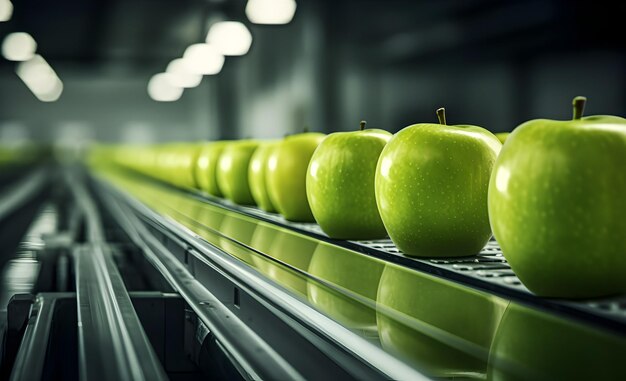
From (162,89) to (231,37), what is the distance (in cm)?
502

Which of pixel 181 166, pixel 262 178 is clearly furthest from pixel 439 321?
pixel 181 166

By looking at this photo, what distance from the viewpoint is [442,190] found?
29.5 inches

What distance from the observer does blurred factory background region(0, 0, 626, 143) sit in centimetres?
170

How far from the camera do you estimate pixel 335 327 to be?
0.50 m

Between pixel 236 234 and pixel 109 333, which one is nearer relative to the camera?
pixel 109 333

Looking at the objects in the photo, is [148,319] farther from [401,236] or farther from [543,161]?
[543,161]

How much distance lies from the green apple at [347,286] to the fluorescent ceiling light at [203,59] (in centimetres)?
429

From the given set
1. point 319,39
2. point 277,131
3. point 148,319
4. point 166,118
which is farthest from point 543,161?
point 166,118

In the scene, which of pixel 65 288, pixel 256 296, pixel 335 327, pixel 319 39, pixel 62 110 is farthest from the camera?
pixel 62 110

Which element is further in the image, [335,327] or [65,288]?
[65,288]

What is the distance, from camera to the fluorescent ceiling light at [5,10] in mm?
5155

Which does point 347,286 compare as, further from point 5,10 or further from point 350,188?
point 5,10

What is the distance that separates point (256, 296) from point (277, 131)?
3248 mm

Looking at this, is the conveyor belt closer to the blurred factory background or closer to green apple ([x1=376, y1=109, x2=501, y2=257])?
green apple ([x1=376, y1=109, x2=501, y2=257])
